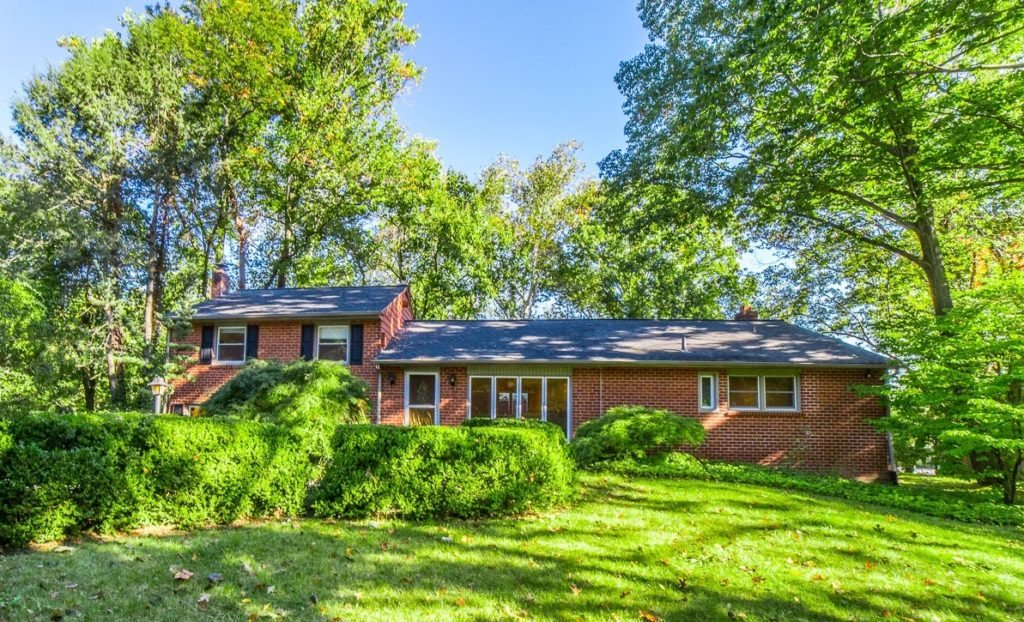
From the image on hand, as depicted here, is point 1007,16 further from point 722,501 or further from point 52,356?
point 52,356

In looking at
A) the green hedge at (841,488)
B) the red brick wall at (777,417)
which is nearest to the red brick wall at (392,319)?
the red brick wall at (777,417)

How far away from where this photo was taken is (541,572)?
15.4ft

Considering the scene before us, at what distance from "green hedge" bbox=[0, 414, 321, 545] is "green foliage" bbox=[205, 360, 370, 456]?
3.48 meters

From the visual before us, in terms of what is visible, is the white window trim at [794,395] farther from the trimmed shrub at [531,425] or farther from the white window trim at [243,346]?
the white window trim at [243,346]

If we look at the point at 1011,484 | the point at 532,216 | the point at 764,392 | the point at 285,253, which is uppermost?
the point at 532,216

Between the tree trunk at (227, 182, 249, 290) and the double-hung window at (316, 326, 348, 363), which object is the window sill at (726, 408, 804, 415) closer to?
the double-hung window at (316, 326, 348, 363)

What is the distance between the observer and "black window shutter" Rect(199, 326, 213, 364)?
15.7 metres

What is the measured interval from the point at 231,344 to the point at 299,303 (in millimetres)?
Answer: 2332

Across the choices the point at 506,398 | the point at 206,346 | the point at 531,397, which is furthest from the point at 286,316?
the point at 531,397

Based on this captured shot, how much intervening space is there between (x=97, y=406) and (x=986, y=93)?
95.9 ft

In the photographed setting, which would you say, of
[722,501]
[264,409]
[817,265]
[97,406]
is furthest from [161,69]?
[817,265]

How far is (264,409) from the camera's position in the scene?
1113 centimetres

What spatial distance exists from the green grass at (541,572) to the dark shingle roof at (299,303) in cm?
1012

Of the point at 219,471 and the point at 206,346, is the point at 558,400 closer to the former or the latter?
the point at 219,471
